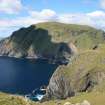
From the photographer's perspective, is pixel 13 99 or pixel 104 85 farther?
pixel 104 85

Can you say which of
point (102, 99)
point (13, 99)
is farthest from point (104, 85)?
point (13, 99)

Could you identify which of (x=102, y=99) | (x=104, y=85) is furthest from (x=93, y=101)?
(x=104, y=85)

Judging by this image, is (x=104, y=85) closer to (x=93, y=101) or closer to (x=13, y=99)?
(x=93, y=101)

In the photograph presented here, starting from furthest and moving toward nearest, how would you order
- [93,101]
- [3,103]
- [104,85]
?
[104,85] < [93,101] < [3,103]

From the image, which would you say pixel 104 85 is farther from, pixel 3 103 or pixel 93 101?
pixel 3 103

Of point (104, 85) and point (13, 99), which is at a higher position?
point (13, 99)

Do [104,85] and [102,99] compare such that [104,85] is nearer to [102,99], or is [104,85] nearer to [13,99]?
[102,99]

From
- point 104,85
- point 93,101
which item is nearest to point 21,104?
point 93,101

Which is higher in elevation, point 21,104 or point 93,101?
point 21,104

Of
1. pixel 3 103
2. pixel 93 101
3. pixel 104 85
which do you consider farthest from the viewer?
pixel 104 85
